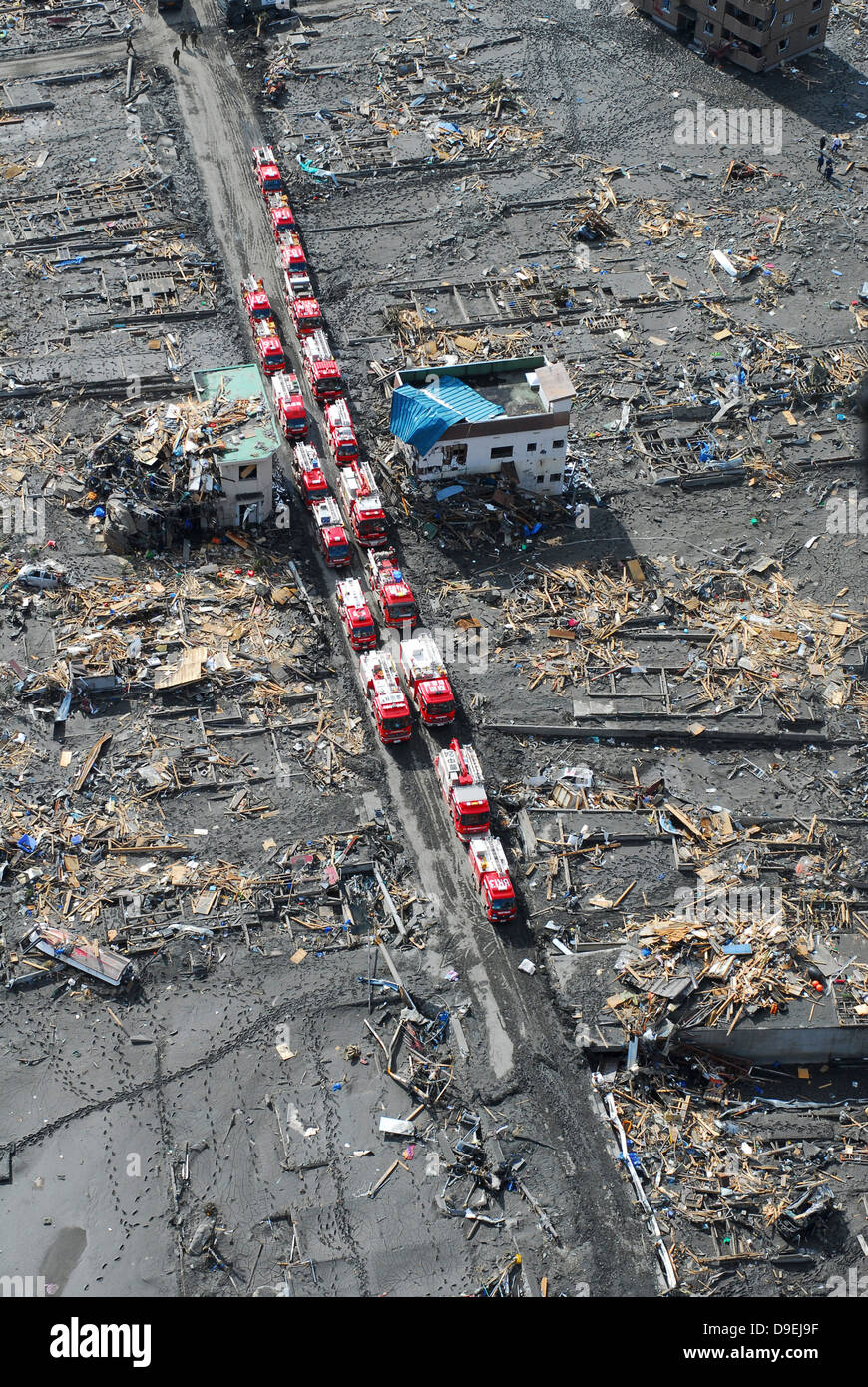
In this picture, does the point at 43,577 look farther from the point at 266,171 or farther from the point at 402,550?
the point at 266,171

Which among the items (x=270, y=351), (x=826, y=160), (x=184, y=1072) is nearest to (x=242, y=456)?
(x=270, y=351)

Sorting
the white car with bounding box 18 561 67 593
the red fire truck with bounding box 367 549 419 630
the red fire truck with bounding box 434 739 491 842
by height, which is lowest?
the red fire truck with bounding box 434 739 491 842

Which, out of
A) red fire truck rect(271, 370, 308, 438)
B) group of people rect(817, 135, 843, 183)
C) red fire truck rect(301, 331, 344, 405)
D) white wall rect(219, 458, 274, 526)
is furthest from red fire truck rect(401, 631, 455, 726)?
group of people rect(817, 135, 843, 183)

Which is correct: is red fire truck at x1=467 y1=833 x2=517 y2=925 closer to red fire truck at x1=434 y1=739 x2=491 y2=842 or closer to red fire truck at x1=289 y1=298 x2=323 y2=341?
red fire truck at x1=434 y1=739 x2=491 y2=842

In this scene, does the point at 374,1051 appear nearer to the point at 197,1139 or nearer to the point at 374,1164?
the point at 374,1164

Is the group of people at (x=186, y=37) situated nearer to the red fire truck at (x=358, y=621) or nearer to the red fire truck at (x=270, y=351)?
the red fire truck at (x=270, y=351)

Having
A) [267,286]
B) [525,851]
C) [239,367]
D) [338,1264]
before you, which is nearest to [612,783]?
[525,851]
